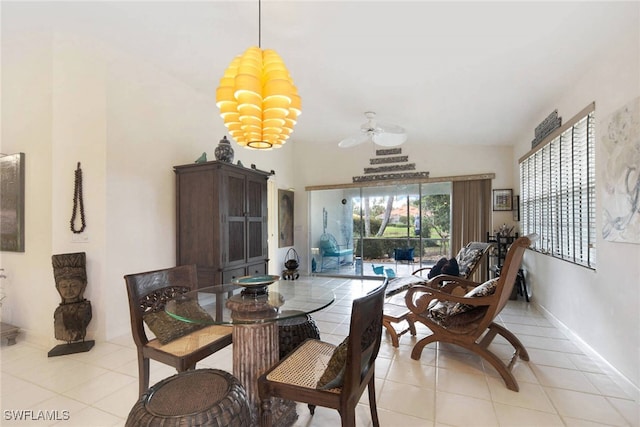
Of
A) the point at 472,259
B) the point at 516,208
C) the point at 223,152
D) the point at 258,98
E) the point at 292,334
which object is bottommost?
the point at 292,334

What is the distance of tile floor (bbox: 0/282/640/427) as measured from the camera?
1834 millimetres

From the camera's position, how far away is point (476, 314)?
95.2 inches

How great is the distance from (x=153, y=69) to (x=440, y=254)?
550 centimetres

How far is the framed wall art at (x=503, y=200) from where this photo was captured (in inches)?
201

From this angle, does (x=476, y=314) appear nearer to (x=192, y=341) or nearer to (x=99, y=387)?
(x=192, y=341)

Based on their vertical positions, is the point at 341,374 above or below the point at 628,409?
above

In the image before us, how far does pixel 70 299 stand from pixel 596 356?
4.79 meters

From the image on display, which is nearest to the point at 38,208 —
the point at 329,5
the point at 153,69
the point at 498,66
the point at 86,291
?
the point at 86,291

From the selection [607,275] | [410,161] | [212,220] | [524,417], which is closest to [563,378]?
[524,417]

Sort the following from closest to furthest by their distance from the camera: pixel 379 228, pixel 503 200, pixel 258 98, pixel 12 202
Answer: pixel 258 98 < pixel 12 202 < pixel 503 200 < pixel 379 228

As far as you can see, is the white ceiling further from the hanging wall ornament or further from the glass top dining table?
the glass top dining table

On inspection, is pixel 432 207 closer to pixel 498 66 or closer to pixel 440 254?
pixel 440 254

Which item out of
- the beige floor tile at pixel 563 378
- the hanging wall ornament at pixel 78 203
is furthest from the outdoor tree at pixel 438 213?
the hanging wall ornament at pixel 78 203

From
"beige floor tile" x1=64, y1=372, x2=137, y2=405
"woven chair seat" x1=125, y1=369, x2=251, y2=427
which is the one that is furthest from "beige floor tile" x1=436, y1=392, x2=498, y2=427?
"beige floor tile" x1=64, y1=372, x2=137, y2=405
